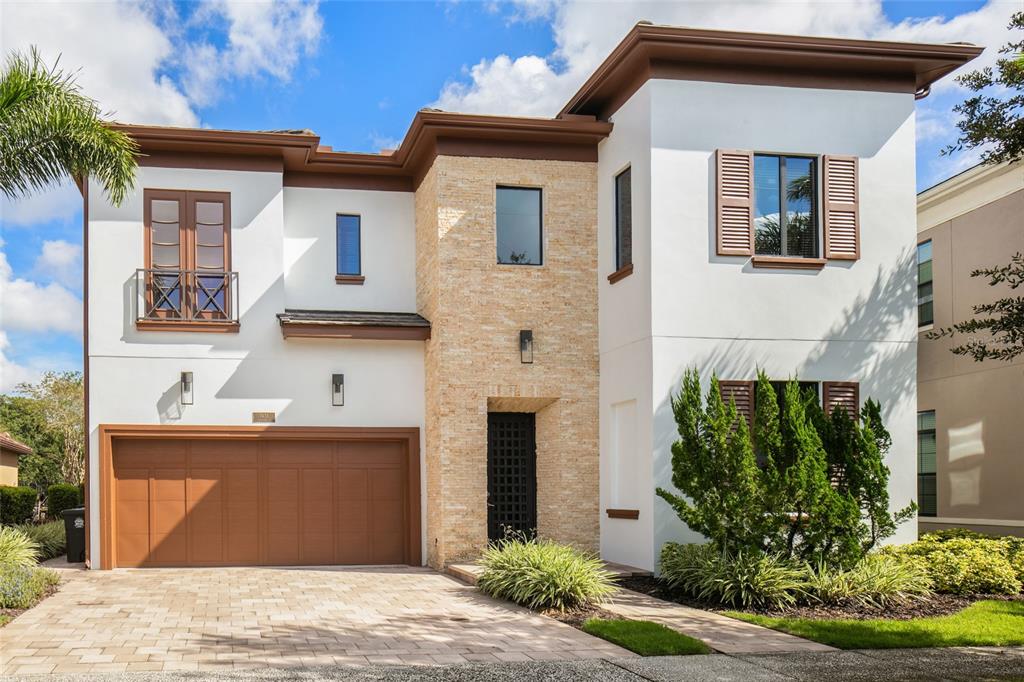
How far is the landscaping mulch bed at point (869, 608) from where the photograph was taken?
12094 millimetres

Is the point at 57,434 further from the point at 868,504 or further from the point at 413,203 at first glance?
the point at 868,504

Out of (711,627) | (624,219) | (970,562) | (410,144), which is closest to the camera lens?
(711,627)

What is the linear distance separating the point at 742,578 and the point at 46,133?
10.7 meters

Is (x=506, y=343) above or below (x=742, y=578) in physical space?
above

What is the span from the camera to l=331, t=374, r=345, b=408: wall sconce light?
17.5 metres

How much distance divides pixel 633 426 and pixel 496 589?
3685 millimetres

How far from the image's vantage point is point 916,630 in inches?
444

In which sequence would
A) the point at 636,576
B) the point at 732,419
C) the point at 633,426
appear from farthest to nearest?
the point at 633,426, the point at 636,576, the point at 732,419

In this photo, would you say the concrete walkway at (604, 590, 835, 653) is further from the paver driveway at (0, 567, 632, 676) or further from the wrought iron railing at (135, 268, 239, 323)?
the wrought iron railing at (135, 268, 239, 323)

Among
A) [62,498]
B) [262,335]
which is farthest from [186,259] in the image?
[62,498]

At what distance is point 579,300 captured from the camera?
55.8ft

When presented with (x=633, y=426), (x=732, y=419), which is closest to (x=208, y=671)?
(x=732, y=419)

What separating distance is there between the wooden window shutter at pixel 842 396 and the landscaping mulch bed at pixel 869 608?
3.07m

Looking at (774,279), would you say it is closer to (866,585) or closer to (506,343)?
(506,343)
